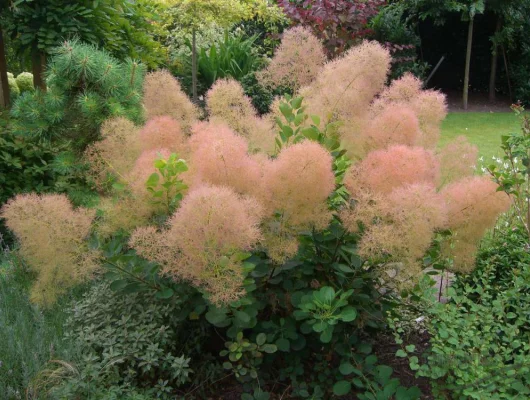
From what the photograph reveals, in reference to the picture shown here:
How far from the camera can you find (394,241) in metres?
1.88

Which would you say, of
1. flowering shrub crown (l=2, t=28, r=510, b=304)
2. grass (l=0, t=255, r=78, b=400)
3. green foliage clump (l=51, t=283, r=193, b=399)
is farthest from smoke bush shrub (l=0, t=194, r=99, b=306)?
grass (l=0, t=255, r=78, b=400)

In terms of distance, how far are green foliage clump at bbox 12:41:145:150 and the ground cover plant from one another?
0.89 metres

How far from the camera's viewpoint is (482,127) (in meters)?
11.4

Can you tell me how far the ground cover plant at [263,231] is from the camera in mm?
1921

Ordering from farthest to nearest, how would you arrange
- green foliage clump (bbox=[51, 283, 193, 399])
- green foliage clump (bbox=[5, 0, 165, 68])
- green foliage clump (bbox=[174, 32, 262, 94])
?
1. green foliage clump (bbox=[174, 32, 262, 94])
2. green foliage clump (bbox=[5, 0, 165, 68])
3. green foliage clump (bbox=[51, 283, 193, 399])

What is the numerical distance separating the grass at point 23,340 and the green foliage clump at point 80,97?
3.33ft

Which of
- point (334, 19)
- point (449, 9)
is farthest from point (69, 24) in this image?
point (449, 9)

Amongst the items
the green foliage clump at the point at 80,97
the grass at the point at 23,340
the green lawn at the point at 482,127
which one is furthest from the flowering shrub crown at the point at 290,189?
the green lawn at the point at 482,127

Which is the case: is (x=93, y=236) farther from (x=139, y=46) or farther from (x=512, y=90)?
(x=512, y=90)

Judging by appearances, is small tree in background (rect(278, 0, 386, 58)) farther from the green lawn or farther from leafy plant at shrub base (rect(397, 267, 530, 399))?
leafy plant at shrub base (rect(397, 267, 530, 399))

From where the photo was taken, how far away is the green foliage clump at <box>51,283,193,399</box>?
225cm

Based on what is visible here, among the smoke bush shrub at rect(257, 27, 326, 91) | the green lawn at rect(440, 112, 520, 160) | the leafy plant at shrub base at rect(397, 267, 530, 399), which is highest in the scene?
the smoke bush shrub at rect(257, 27, 326, 91)

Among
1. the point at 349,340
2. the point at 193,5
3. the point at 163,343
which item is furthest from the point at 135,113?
the point at 193,5

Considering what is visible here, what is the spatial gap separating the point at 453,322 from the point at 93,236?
56.3 inches
